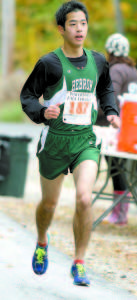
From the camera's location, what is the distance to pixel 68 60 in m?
5.20

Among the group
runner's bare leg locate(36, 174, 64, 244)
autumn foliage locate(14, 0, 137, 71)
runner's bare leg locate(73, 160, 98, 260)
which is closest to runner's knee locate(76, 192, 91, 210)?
runner's bare leg locate(73, 160, 98, 260)

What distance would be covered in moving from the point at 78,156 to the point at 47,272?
1187 millimetres

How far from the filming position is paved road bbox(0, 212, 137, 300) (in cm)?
512

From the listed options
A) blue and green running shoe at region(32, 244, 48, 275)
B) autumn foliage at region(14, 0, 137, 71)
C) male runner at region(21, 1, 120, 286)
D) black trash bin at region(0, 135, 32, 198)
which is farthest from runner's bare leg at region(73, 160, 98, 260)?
autumn foliage at region(14, 0, 137, 71)

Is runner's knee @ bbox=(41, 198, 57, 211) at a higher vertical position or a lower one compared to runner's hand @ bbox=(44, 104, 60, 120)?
lower

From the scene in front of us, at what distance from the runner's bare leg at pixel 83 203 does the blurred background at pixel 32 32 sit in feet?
72.6

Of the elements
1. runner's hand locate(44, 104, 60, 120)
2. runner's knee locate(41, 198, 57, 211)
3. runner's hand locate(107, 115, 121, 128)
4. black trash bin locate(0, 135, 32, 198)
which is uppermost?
runner's hand locate(44, 104, 60, 120)

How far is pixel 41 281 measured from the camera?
5590mm

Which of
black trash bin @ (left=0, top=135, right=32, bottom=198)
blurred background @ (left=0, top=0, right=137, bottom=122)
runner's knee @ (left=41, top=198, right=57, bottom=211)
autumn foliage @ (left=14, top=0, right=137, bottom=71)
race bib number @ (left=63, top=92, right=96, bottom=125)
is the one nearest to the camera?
race bib number @ (left=63, top=92, right=96, bottom=125)

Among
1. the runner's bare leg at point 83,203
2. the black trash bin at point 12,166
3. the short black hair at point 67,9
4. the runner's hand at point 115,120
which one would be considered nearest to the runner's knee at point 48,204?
the runner's bare leg at point 83,203

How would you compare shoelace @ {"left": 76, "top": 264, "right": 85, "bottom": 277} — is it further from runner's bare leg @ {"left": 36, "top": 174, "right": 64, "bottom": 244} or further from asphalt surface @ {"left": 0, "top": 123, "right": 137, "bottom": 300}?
runner's bare leg @ {"left": 36, "top": 174, "right": 64, "bottom": 244}

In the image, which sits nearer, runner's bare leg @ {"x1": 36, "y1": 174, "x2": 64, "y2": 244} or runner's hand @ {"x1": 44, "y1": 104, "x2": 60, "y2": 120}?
runner's hand @ {"x1": 44, "y1": 104, "x2": 60, "y2": 120}

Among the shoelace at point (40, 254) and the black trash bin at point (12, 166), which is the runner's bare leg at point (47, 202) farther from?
the black trash bin at point (12, 166)

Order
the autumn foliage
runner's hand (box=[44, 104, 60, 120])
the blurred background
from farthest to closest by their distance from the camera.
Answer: the autumn foliage, the blurred background, runner's hand (box=[44, 104, 60, 120])
